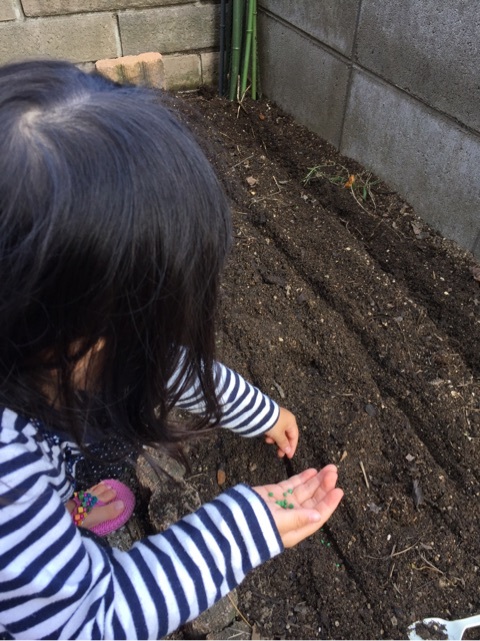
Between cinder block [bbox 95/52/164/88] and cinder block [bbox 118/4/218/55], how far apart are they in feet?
0.33

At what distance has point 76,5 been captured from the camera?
10.2 ft

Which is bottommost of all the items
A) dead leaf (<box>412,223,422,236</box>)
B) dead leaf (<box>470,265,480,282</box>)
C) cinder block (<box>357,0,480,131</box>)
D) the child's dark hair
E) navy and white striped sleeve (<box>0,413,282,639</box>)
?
dead leaf (<box>412,223,422,236</box>)

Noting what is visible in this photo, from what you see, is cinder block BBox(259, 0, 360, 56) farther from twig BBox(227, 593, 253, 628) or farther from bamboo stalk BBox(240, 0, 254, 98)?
twig BBox(227, 593, 253, 628)

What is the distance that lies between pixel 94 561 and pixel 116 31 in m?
3.04

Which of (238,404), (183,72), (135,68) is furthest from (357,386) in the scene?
(183,72)

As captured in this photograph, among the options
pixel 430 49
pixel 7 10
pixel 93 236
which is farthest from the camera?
pixel 7 10

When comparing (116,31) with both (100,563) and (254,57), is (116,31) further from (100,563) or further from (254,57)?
(100,563)

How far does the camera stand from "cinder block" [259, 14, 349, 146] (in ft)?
9.38

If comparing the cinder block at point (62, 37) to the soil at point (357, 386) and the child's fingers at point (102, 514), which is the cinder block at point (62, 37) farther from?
the child's fingers at point (102, 514)

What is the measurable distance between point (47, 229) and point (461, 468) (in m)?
1.35

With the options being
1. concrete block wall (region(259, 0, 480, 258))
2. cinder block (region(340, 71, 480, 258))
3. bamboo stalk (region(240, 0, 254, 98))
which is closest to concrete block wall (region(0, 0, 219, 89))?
bamboo stalk (region(240, 0, 254, 98))

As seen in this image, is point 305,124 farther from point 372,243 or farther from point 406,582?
point 406,582

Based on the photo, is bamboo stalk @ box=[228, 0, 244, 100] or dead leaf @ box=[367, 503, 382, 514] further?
bamboo stalk @ box=[228, 0, 244, 100]

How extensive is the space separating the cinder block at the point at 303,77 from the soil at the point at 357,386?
1.02 ft
